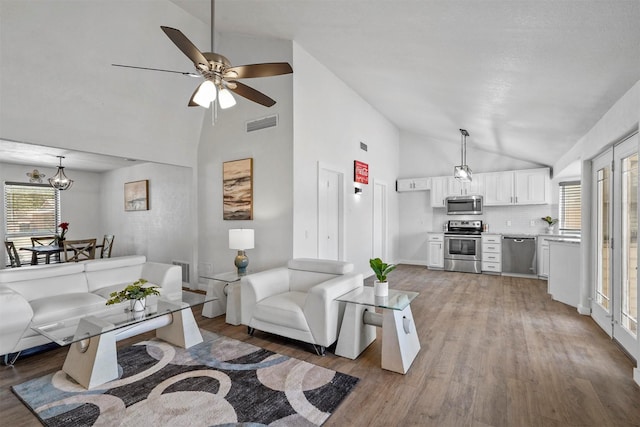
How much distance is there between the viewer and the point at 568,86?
267cm

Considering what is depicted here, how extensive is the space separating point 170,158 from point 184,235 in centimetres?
143

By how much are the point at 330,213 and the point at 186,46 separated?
132 inches

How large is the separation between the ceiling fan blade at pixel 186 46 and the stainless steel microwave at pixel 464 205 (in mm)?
6407

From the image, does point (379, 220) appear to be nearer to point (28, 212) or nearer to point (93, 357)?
point (93, 357)

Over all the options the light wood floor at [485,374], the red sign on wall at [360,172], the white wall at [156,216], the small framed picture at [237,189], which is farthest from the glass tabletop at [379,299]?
the white wall at [156,216]

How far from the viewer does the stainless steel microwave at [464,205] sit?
274 inches

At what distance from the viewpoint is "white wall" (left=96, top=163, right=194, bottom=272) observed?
5480mm

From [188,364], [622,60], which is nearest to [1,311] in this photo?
[188,364]

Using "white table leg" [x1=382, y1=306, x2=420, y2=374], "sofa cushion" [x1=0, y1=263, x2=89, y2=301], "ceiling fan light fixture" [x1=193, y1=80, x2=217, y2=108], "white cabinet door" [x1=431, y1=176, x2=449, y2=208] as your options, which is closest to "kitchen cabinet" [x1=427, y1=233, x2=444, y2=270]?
"white cabinet door" [x1=431, y1=176, x2=449, y2=208]

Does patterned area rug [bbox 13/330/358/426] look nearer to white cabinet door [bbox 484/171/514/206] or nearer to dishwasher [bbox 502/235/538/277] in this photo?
dishwasher [bbox 502/235/538/277]

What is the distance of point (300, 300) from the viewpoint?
318cm

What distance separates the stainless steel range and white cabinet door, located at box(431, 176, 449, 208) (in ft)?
1.91

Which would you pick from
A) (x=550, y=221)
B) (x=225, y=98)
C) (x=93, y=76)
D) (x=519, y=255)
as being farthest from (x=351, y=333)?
(x=550, y=221)

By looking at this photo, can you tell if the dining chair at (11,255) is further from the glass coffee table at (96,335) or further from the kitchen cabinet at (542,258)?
the kitchen cabinet at (542,258)
